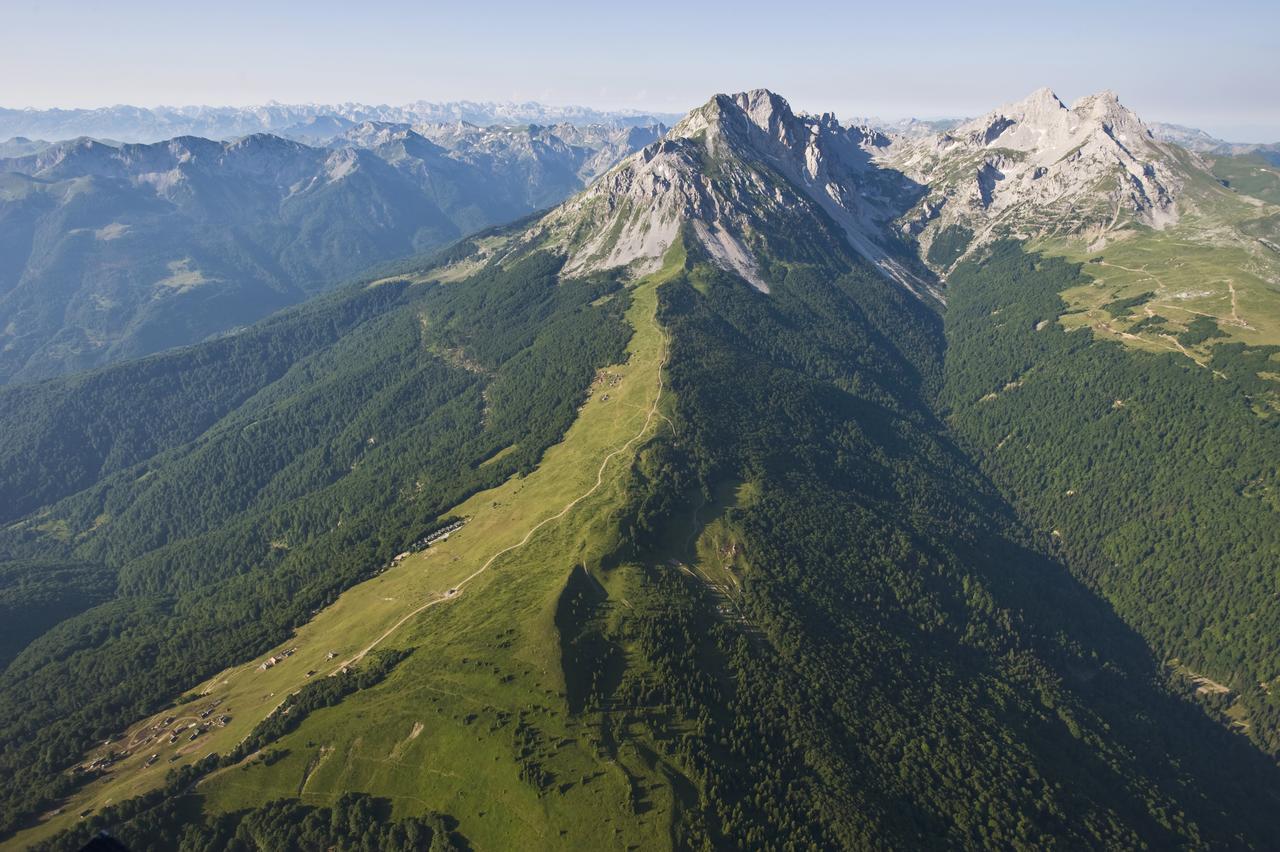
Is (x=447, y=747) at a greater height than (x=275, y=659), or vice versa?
(x=447, y=747)

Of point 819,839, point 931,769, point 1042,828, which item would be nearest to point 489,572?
point 819,839

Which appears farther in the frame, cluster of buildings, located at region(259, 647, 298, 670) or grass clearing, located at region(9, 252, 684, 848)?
cluster of buildings, located at region(259, 647, 298, 670)

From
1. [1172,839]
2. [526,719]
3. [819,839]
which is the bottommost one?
[1172,839]

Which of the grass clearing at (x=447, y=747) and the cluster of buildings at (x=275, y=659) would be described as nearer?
the grass clearing at (x=447, y=747)

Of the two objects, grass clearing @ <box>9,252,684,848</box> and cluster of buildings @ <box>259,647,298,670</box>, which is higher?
grass clearing @ <box>9,252,684,848</box>

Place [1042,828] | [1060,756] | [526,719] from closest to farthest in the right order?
1. [526,719]
2. [1042,828]
3. [1060,756]

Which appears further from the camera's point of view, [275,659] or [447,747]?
[275,659]

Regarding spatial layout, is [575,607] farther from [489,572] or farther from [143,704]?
[143,704]

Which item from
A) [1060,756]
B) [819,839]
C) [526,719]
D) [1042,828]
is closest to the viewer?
Result: [819,839]

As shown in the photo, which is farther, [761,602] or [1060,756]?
[761,602]

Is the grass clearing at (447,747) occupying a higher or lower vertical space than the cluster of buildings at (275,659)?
higher

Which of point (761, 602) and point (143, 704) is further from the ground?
point (761, 602)
